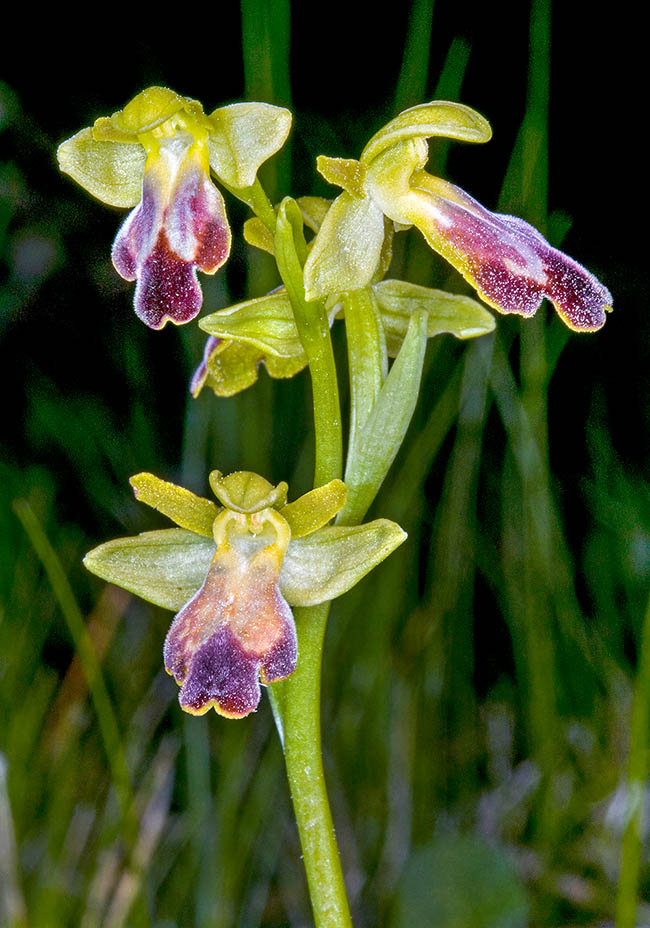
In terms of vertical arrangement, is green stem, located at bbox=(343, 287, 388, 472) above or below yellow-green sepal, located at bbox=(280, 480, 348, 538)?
above

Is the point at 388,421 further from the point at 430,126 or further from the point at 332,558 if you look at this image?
the point at 430,126

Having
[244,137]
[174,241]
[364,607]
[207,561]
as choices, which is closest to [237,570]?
[207,561]

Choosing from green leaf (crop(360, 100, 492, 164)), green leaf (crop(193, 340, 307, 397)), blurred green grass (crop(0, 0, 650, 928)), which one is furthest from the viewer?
blurred green grass (crop(0, 0, 650, 928))

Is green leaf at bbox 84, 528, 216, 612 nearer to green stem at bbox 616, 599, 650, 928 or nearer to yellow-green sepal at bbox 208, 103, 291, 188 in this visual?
yellow-green sepal at bbox 208, 103, 291, 188

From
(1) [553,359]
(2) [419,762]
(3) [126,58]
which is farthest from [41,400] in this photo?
(1) [553,359]

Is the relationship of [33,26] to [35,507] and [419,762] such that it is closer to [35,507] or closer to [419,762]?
[35,507]

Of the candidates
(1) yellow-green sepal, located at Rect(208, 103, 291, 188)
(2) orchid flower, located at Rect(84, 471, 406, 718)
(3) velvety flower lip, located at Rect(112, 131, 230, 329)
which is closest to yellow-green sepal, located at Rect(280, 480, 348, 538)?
(2) orchid flower, located at Rect(84, 471, 406, 718)

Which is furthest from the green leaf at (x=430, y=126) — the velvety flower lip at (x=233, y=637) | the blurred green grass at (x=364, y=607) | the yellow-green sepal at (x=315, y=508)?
the velvety flower lip at (x=233, y=637)
